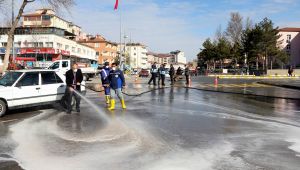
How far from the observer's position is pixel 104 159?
633 cm

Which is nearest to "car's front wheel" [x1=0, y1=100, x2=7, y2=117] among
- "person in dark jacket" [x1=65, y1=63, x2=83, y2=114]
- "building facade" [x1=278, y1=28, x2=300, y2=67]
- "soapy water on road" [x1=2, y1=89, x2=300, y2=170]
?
"soapy water on road" [x1=2, y1=89, x2=300, y2=170]

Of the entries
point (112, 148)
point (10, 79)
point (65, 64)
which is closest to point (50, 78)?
point (10, 79)

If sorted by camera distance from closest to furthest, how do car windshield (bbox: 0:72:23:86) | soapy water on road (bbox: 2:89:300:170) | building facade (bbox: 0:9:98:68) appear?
soapy water on road (bbox: 2:89:300:170) → car windshield (bbox: 0:72:23:86) → building facade (bbox: 0:9:98:68)

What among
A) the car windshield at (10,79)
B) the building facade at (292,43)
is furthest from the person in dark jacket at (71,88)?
the building facade at (292,43)

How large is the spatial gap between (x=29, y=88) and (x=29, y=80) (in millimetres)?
334

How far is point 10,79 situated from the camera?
1231 centimetres

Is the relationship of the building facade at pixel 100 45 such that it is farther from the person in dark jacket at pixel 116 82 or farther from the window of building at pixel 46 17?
the person in dark jacket at pixel 116 82

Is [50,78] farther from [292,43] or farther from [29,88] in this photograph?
[292,43]

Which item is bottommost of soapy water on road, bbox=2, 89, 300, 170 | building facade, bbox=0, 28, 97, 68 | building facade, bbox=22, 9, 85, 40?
soapy water on road, bbox=2, 89, 300, 170

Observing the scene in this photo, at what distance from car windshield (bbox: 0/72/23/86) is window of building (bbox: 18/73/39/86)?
20 cm

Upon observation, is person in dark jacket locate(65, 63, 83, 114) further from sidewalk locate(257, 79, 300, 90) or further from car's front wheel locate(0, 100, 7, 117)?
sidewalk locate(257, 79, 300, 90)

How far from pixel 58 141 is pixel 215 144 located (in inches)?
132

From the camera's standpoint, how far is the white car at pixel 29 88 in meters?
11.7

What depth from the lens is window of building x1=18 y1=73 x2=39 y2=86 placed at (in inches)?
483
